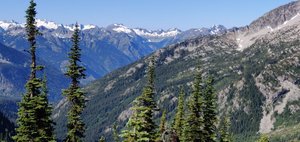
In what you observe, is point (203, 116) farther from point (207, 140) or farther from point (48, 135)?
point (48, 135)

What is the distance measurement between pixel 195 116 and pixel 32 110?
16142 mm

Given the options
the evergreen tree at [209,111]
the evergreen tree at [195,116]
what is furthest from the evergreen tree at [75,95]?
the evergreen tree at [209,111]

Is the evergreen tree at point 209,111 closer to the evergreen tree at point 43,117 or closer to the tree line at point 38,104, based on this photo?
the tree line at point 38,104

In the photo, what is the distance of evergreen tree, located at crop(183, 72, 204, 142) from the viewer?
1950 inches

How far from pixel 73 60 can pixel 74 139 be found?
783cm

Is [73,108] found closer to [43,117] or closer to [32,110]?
[43,117]

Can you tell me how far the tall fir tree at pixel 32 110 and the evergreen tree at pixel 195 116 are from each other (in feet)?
44.5

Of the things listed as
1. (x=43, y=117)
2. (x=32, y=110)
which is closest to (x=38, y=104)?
Answer: (x=32, y=110)

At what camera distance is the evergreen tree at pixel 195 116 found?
49.5 meters

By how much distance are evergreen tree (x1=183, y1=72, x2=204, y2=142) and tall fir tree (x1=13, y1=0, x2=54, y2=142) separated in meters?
13.6

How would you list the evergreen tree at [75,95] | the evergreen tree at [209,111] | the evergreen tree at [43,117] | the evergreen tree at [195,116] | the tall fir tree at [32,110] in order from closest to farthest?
the tall fir tree at [32,110] → the evergreen tree at [43,117] → the evergreen tree at [75,95] → the evergreen tree at [195,116] → the evergreen tree at [209,111]

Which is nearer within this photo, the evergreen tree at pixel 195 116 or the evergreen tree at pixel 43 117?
the evergreen tree at pixel 43 117

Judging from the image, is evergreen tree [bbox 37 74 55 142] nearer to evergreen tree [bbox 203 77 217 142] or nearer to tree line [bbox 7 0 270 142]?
tree line [bbox 7 0 270 142]

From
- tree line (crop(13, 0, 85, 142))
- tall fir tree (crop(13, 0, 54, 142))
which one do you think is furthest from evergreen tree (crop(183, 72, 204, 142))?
tall fir tree (crop(13, 0, 54, 142))
